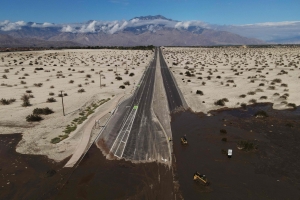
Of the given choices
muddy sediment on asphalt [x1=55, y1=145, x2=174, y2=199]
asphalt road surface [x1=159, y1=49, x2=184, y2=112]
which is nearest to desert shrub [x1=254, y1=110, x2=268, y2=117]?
asphalt road surface [x1=159, y1=49, x2=184, y2=112]

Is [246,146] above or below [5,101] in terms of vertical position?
below

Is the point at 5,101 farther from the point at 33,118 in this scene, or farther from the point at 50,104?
the point at 33,118

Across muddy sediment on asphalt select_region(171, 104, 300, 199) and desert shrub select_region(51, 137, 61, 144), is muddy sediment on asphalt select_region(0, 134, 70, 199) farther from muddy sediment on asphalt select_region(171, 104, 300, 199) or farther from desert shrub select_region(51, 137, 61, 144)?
muddy sediment on asphalt select_region(171, 104, 300, 199)

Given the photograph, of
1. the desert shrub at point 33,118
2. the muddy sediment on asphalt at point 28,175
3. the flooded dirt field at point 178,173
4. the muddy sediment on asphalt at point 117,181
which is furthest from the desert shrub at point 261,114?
the desert shrub at point 33,118

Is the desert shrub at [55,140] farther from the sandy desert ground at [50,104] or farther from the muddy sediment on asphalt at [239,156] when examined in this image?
the muddy sediment on asphalt at [239,156]

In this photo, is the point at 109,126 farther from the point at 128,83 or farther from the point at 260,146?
the point at 128,83

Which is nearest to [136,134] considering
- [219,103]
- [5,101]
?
[219,103]
